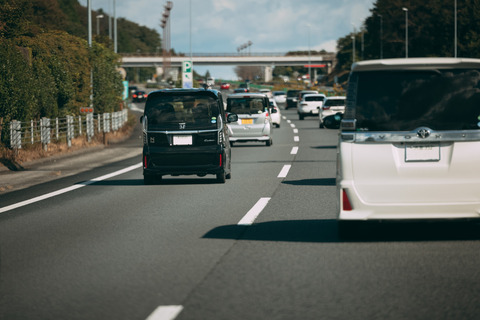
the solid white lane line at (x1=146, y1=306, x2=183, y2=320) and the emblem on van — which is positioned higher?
the emblem on van

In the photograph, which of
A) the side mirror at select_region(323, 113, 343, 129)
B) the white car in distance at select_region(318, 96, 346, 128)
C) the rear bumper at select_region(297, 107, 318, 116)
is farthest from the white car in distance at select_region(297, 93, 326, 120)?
the side mirror at select_region(323, 113, 343, 129)

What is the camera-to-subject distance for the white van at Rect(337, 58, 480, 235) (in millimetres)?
8320

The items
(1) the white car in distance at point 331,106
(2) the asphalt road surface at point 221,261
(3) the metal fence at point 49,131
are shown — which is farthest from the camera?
(1) the white car in distance at point 331,106

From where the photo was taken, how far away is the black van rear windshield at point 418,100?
8.34 meters

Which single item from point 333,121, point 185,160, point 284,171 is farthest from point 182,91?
point 333,121

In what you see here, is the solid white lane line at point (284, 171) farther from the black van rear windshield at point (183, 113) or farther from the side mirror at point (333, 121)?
the side mirror at point (333, 121)

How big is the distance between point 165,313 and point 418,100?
12.6 ft

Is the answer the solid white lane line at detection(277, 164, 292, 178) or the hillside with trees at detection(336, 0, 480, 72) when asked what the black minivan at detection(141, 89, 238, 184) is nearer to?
the solid white lane line at detection(277, 164, 292, 178)

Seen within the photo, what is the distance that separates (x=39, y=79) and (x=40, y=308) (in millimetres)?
22990

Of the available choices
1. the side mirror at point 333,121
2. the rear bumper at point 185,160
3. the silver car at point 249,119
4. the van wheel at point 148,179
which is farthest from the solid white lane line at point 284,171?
the silver car at point 249,119

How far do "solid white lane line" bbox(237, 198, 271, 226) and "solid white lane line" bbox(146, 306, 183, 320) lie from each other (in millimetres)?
4524

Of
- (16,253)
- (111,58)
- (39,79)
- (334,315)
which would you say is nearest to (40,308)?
(334,315)

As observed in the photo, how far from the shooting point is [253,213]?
1152cm

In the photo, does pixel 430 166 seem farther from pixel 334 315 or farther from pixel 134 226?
pixel 134 226
